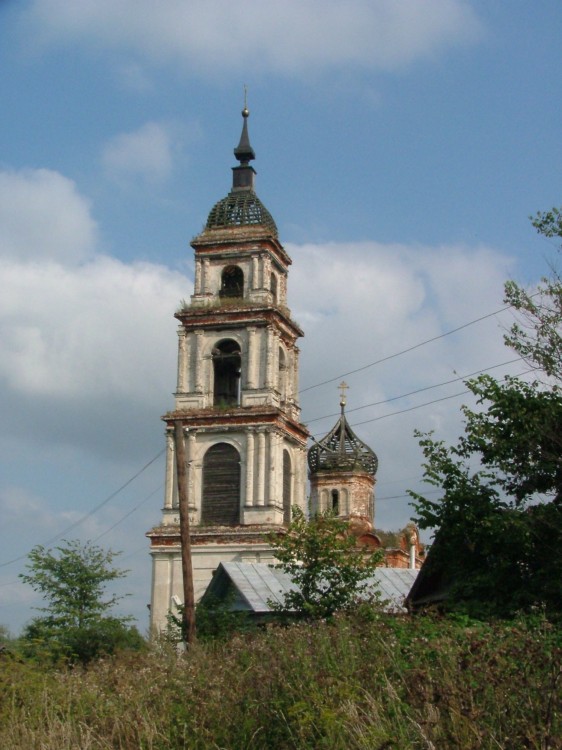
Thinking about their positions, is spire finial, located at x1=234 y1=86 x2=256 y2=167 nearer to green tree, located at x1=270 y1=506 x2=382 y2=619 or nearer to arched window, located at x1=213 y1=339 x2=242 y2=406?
arched window, located at x1=213 y1=339 x2=242 y2=406

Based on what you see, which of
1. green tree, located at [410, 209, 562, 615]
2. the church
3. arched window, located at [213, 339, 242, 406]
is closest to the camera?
green tree, located at [410, 209, 562, 615]

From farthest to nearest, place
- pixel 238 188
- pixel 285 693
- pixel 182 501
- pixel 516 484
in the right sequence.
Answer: pixel 238 188
pixel 182 501
pixel 516 484
pixel 285 693

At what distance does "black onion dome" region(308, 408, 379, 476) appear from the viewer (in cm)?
6122

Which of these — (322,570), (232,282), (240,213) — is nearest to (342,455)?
(232,282)

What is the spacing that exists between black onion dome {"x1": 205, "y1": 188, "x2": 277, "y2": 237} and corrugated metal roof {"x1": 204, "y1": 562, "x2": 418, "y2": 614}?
24002mm

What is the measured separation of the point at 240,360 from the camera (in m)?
49.4

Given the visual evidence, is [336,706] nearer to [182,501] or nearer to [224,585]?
[182,501]

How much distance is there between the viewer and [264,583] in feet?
93.2

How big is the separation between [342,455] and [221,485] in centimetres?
1518

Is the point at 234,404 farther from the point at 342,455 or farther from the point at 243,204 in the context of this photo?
the point at 342,455

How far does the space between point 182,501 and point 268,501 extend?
22409 mm

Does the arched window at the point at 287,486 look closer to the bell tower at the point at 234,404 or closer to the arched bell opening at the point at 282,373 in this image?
the bell tower at the point at 234,404

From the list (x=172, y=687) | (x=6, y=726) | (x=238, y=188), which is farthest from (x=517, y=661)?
(x=238, y=188)

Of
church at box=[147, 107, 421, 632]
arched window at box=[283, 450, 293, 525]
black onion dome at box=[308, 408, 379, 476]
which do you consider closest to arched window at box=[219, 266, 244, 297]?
church at box=[147, 107, 421, 632]
